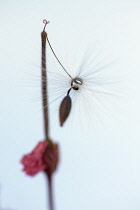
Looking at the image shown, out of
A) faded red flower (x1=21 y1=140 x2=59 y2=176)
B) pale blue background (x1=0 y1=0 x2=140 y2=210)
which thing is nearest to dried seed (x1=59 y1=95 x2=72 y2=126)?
pale blue background (x1=0 y1=0 x2=140 y2=210)

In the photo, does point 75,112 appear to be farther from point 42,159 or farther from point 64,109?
point 42,159

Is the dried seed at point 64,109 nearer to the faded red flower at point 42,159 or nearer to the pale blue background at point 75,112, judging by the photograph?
the pale blue background at point 75,112

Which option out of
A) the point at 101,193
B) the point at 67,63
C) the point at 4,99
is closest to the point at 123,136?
the point at 101,193

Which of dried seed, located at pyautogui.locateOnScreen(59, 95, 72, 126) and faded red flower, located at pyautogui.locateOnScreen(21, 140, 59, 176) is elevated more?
dried seed, located at pyautogui.locateOnScreen(59, 95, 72, 126)

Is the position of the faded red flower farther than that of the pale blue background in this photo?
No

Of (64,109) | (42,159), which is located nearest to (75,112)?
(64,109)

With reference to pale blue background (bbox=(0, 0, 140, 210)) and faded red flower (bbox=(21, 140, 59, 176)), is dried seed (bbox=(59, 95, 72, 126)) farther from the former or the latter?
faded red flower (bbox=(21, 140, 59, 176))
